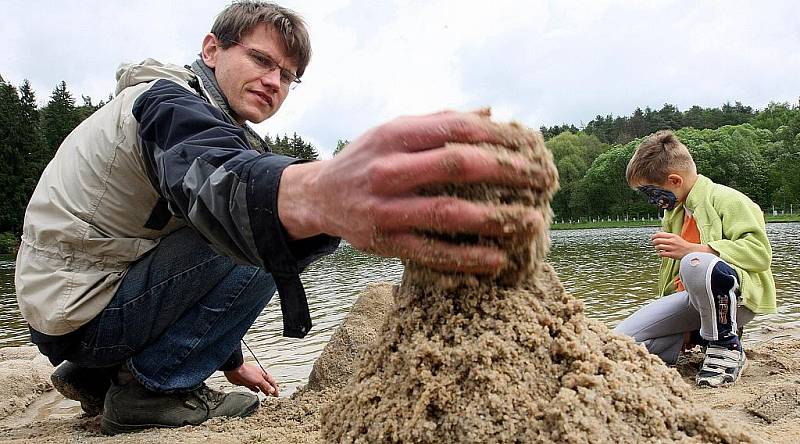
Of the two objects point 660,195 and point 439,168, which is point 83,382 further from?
point 660,195

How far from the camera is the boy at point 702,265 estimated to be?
3.71 metres

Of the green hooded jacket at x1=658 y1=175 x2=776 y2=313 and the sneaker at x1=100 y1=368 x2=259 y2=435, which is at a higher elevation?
the green hooded jacket at x1=658 y1=175 x2=776 y2=313

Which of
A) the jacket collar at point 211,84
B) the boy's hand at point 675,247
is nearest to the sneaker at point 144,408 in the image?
the jacket collar at point 211,84

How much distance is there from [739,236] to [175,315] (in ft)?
12.4

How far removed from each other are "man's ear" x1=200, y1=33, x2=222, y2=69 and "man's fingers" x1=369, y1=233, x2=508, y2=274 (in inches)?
91.0

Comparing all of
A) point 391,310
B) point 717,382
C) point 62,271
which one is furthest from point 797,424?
point 62,271

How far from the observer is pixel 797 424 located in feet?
7.36

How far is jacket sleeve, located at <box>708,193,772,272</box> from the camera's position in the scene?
3902 millimetres

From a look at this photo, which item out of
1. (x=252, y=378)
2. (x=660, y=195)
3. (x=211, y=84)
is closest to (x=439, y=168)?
(x=211, y=84)

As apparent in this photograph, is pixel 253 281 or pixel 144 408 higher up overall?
pixel 253 281

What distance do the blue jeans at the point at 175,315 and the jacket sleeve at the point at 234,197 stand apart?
1000mm

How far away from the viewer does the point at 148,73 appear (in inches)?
97.3

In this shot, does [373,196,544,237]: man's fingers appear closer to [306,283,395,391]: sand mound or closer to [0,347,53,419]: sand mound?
[306,283,395,391]: sand mound

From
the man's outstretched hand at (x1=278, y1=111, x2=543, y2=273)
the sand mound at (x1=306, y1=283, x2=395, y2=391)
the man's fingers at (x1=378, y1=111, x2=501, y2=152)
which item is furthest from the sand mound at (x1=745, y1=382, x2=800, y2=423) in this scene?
the man's fingers at (x1=378, y1=111, x2=501, y2=152)
